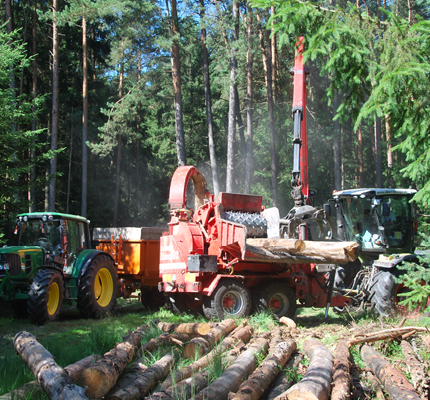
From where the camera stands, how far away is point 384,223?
34.9ft

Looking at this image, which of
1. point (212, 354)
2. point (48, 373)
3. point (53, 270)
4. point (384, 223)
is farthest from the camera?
point (384, 223)

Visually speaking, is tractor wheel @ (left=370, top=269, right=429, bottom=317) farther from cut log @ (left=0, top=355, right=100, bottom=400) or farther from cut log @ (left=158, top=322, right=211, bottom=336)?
cut log @ (left=0, top=355, right=100, bottom=400)

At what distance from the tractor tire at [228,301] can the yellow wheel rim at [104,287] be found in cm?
284

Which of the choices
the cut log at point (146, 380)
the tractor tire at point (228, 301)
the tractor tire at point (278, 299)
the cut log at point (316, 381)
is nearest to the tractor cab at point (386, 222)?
the tractor tire at point (278, 299)

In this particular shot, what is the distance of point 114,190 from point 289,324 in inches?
1030

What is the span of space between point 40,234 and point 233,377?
693 cm

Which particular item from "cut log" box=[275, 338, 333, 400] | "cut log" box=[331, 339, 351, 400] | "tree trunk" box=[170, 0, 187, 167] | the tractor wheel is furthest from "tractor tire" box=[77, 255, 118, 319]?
"tree trunk" box=[170, 0, 187, 167]

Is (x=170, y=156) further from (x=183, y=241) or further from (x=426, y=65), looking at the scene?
(x=426, y=65)

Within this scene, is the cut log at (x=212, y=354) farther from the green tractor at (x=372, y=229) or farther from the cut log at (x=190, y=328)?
the green tractor at (x=372, y=229)

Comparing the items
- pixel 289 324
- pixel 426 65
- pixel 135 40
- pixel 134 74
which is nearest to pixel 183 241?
pixel 289 324

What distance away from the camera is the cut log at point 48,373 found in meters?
3.99

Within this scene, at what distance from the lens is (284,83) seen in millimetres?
28375

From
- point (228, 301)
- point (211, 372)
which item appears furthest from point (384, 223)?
point (211, 372)

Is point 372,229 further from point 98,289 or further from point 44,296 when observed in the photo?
point 44,296
